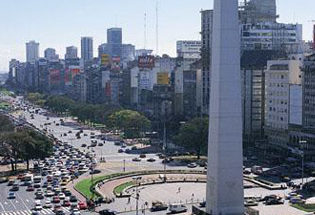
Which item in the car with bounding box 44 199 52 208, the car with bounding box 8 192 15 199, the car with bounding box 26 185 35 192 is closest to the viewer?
the car with bounding box 44 199 52 208

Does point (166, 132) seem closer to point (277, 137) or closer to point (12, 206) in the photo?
point (277, 137)

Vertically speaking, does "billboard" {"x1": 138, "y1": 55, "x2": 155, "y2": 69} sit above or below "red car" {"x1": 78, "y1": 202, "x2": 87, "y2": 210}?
above

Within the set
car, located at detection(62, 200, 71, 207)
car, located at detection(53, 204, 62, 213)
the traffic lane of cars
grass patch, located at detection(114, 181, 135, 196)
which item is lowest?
the traffic lane of cars

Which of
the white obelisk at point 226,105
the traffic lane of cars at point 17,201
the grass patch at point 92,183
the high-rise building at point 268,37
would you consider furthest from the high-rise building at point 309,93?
the white obelisk at point 226,105

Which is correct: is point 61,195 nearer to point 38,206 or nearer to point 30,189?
point 38,206

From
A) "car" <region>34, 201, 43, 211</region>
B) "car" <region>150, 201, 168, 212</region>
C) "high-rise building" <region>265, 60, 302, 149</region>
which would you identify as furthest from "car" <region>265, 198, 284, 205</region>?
"high-rise building" <region>265, 60, 302, 149</region>

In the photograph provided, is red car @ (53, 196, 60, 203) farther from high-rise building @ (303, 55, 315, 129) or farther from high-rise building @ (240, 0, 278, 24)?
high-rise building @ (240, 0, 278, 24)

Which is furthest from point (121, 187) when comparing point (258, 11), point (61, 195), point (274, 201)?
point (258, 11)

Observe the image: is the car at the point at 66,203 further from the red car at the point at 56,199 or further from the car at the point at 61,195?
the car at the point at 61,195
